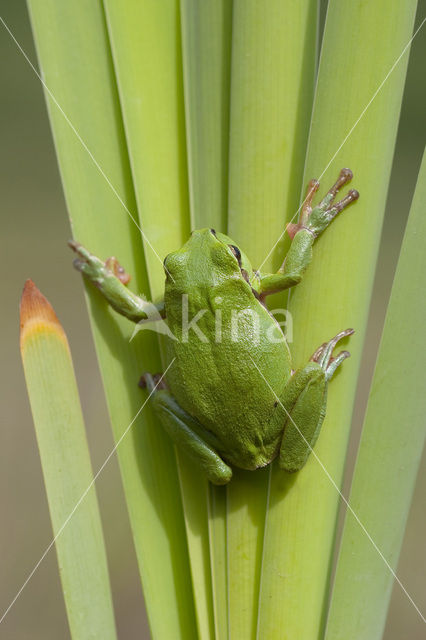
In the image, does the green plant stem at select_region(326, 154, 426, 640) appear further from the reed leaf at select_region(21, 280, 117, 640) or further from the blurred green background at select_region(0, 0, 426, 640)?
the blurred green background at select_region(0, 0, 426, 640)

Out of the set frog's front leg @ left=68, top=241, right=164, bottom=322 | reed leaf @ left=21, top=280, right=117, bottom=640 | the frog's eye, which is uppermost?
the frog's eye

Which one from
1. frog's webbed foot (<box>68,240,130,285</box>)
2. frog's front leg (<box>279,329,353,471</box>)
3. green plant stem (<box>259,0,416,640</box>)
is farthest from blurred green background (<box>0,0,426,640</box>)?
green plant stem (<box>259,0,416,640</box>)

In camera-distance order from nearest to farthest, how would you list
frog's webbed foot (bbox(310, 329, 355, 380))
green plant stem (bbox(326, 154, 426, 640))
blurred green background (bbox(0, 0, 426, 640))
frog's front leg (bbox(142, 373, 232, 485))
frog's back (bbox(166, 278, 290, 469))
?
1. green plant stem (bbox(326, 154, 426, 640))
2. frog's webbed foot (bbox(310, 329, 355, 380))
3. frog's front leg (bbox(142, 373, 232, 485))
4. frog's back (bbox(166, 278, 290, 469))
5. blurred green background (bbox(0, 0, 426, 640))

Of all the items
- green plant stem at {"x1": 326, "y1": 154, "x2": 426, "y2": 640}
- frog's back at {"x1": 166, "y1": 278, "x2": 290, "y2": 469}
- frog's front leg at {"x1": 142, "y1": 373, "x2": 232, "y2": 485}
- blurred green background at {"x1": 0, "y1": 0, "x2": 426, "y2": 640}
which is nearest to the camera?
green plant stem at {"x1": 326, "y1": 154, "x2": 426, "y2": 640}

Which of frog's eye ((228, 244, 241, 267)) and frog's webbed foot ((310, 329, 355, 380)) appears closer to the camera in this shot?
frog's webbed foot ((310, 329, 355, 380))

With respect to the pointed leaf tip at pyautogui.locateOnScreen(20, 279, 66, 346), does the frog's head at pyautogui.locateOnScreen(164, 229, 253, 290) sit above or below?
above
